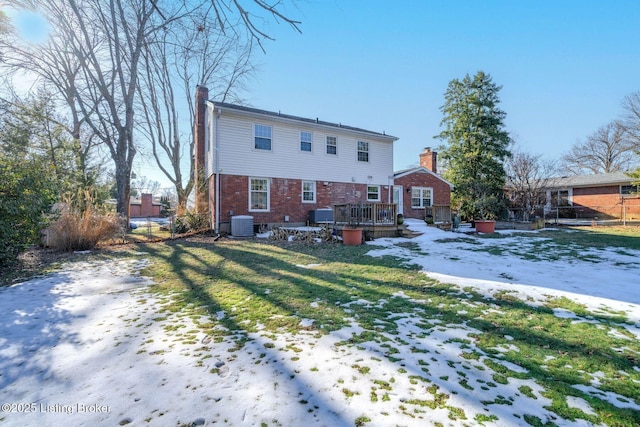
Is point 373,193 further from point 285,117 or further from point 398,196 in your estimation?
point 285,117

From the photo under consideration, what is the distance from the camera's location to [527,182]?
57.0 ft

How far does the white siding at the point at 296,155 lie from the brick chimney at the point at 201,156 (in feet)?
8.55

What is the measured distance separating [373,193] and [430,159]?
7934mm

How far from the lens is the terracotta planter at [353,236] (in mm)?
10391

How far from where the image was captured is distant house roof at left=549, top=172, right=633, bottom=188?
77.5 ft

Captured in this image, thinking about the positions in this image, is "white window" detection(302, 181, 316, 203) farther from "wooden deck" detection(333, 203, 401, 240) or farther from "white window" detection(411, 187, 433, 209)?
"white window" detection(411, 187, 433, 209)

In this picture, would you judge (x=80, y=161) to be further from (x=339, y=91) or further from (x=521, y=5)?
(x=521, y=5)

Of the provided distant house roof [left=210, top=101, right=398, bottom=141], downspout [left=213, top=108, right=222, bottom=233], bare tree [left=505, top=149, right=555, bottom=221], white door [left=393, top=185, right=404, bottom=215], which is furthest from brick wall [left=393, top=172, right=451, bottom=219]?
downspout [left=213, top=108, right=222, bottom=233]

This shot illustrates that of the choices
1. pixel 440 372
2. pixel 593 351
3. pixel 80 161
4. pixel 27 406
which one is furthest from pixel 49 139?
pixel 593 351

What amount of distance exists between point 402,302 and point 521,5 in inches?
317

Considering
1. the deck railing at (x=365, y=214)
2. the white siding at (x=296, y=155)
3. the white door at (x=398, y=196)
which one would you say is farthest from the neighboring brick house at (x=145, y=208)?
the deck railing at (x=365, y=214)

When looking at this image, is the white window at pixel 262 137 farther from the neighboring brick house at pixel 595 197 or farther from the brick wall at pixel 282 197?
the neighboring brick house at pixel 595 197

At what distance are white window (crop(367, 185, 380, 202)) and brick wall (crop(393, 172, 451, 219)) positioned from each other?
184 centimetres

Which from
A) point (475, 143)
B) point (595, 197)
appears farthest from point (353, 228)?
point (595, 197)
